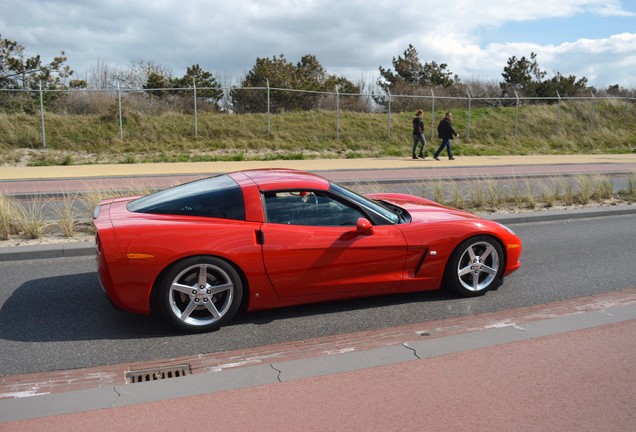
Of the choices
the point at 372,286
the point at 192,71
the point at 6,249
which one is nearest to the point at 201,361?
the point at 372,286

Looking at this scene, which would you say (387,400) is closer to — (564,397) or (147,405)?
(564,397)

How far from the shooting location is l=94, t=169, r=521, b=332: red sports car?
188 inches

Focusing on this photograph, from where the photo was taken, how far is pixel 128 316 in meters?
5.30

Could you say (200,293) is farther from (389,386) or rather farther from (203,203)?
(389,386)

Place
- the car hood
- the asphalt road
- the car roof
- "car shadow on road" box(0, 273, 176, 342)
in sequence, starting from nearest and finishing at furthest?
1. the asphalt road
2. "car shadow on road" box(0, 273, 176, 342)
3. the car roof
4. the car hood

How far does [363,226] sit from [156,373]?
2043 mm

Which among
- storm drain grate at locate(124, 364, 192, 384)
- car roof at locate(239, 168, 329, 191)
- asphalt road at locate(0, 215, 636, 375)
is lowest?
storm drain grate at locate(124, 364, 192, 384)

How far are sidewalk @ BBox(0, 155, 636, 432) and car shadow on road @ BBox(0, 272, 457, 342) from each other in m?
0.60

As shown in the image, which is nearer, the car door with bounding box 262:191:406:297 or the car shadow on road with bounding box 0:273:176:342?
the car shadow on road with bounding box 0:273:176:342

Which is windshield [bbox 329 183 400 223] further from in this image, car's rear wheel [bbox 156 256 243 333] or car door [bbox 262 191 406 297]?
car's rear wheel [bbox 156 256 243 333]

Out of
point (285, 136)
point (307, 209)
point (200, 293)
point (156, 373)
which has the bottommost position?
point (156, 373)

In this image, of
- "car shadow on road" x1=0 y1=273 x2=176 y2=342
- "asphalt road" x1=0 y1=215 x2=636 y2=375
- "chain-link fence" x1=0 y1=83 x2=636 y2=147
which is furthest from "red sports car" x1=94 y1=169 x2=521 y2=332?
"chain-link fence" x1=0 y1=83 x2=636 y2=147

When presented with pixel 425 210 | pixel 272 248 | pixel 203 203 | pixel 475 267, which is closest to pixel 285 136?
pixel 425 210

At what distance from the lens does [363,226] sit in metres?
5.23
